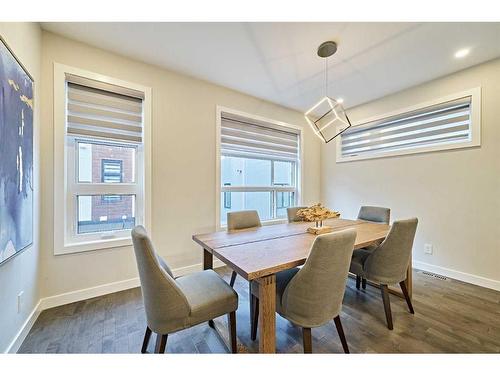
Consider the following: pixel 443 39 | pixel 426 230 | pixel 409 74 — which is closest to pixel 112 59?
pixel 443 39

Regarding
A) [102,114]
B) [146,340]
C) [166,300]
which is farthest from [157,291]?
[102,114]

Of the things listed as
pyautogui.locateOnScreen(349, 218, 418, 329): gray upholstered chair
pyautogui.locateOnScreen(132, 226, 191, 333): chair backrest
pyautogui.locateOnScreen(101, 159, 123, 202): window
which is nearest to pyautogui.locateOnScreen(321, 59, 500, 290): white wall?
pyautogui.locateOnScreen(349, 218, 418, 329): gray upholstered chair

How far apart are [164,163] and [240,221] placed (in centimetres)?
117

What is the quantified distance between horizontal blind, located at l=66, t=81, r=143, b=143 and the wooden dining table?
1.52 meters

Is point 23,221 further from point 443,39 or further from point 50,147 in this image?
point 443,39

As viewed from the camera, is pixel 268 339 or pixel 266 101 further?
pixel 266 101

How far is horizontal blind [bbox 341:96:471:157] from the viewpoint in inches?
103

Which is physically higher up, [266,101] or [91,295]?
[266,101]

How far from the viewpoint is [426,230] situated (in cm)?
281

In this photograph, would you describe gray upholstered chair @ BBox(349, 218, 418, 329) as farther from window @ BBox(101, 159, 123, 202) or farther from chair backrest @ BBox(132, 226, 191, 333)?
window @ BBox(101, 159, 123, 202)

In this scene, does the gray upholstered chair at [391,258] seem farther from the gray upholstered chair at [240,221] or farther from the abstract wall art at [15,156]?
the abstract wall art at [15,156]

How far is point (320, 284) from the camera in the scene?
1.14 m

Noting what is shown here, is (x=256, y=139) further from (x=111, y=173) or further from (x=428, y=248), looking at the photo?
(x=428, y=248)
